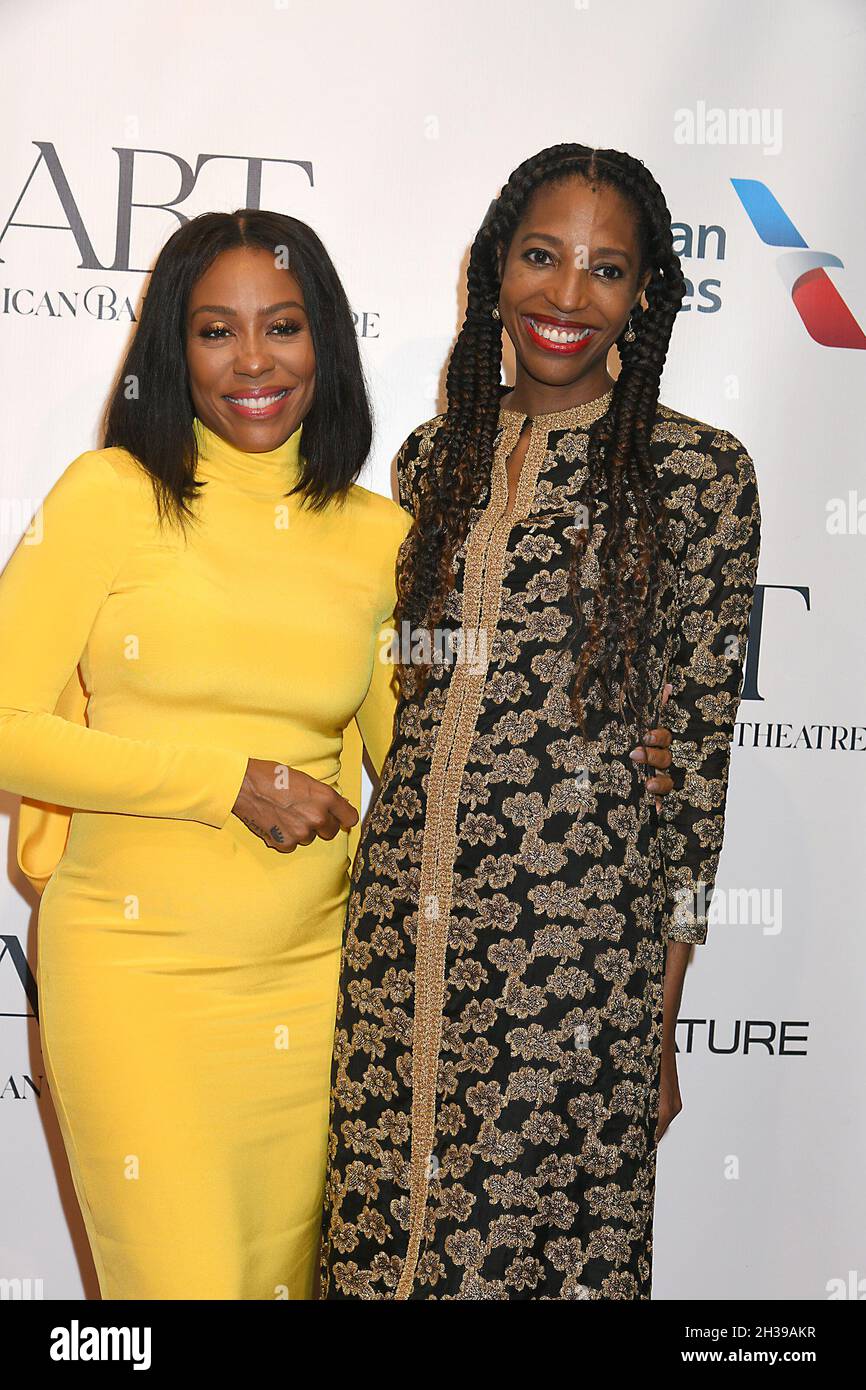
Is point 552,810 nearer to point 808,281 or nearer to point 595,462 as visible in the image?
point 595,462

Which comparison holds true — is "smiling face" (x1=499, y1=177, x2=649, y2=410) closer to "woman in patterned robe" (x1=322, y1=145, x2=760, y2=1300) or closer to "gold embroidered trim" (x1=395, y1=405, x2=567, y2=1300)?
"woman in patterned robe" (x1=322, y1=145, x2=760, y2=1300)

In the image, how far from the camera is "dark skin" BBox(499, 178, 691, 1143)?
72.0 inches

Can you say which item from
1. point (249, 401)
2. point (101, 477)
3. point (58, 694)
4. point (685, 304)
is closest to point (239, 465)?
point (249, 401)

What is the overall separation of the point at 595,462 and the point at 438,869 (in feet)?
1.99

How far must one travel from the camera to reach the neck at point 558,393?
1928 millimetres

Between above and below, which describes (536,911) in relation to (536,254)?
below

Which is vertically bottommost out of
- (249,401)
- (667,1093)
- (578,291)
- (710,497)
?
(667,1093)

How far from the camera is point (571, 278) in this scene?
5.98 feet

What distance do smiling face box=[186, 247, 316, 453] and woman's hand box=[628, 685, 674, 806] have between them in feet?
2.42

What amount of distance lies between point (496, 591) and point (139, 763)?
0.55m

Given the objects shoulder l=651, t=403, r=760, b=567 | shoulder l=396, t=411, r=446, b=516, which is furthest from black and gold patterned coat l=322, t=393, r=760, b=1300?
shoulder l=396, t=411, r=446, b=516

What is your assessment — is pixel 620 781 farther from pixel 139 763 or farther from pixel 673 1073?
pixel 139 763

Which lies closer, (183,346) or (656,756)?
(656,756)

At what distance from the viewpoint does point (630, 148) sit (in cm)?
263
